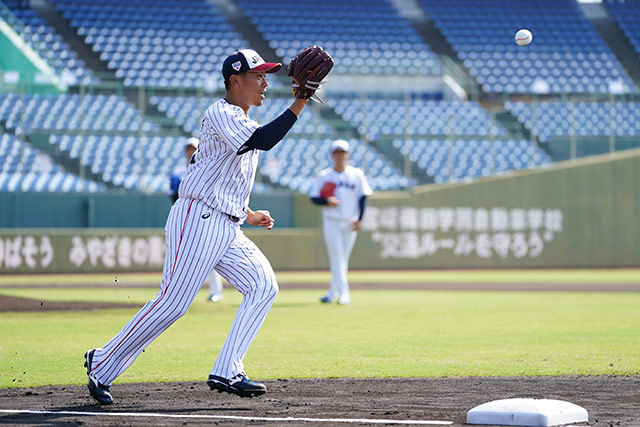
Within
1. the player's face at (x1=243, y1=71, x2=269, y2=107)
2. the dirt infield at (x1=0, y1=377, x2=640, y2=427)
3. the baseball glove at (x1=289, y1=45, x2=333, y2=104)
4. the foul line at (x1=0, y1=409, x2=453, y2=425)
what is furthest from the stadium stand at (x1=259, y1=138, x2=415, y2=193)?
the foul line at (x1=0, y1=409, x2=453, y2=425)

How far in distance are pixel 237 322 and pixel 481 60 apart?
26601mm

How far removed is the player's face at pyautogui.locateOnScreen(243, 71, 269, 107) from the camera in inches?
211

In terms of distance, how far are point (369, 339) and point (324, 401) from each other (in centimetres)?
364

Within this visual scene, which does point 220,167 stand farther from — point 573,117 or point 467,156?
point 573,117

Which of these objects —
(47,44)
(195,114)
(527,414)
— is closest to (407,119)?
(195,114)

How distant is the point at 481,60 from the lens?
30.7 meters

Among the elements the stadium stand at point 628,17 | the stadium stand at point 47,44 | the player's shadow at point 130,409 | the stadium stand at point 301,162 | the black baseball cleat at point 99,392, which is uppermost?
the stadium stand at point 628,17

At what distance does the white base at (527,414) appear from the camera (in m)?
4.32

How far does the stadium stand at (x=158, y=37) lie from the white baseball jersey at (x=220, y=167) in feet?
68.5

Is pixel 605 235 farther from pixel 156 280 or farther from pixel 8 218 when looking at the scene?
pixel 8 218

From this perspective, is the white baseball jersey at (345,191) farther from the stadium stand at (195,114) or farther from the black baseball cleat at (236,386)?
the stadium stand at (195,114)

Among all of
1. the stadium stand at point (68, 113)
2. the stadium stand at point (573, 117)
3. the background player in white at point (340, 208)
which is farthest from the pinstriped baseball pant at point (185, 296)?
the stadium stand at point (573, 117)

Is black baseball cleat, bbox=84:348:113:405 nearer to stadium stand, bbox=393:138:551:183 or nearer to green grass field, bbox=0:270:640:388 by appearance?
green grass field, bbox=0:270:640:388

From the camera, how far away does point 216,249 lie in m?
5.17
